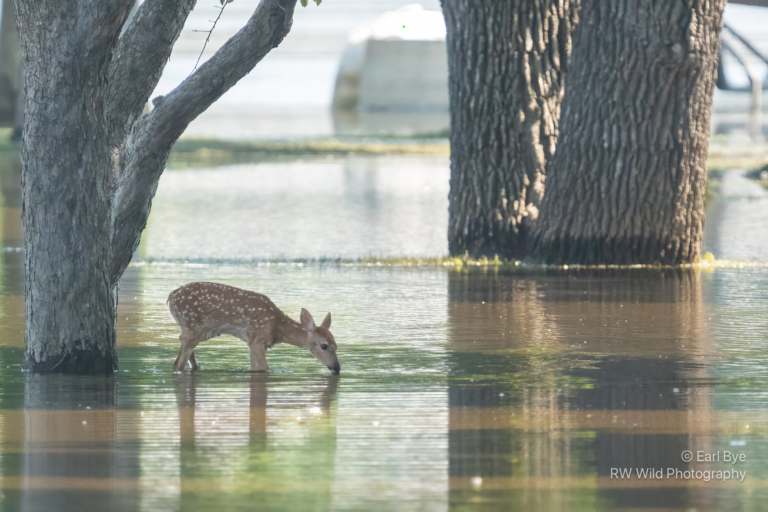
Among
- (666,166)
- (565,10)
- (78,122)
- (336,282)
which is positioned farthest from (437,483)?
(565,10)

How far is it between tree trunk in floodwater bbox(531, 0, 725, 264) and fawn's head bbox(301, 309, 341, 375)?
5.16m

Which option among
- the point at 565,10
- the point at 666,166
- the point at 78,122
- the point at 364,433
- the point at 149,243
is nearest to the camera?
the point at 364,433

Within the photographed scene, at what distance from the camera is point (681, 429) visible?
240 inches

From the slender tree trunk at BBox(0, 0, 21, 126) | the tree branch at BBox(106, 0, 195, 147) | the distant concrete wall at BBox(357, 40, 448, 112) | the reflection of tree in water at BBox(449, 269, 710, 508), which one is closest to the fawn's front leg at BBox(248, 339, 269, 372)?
the reflection of tree in water at BBox(449, 269, 710, 508)

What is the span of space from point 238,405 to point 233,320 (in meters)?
1.04

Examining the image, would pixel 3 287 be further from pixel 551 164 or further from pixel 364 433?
pixel 364 433

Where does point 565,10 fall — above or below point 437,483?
above

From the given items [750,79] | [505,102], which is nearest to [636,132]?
[505,102]

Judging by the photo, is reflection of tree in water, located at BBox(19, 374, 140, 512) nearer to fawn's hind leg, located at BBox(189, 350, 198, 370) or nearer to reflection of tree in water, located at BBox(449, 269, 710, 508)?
fawn's hind leg, located at BBox(189, 350, 198, 370)

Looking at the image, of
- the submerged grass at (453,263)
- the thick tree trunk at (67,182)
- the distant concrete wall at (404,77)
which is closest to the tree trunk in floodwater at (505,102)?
the submerged grass at (453,263)

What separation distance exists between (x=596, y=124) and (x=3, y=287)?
5.41 m

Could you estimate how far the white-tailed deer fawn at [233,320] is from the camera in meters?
7.54

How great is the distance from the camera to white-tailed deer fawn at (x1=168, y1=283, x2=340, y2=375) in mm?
7543

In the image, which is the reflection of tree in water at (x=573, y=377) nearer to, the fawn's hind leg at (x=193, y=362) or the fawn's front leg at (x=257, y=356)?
the fawn's front leg at (x=257, y=356)
